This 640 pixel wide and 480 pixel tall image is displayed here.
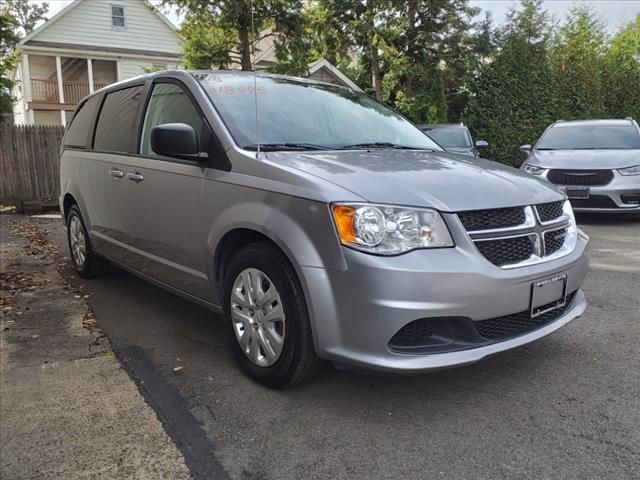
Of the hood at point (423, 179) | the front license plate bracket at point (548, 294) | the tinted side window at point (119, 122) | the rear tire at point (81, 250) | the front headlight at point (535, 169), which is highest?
the tinted side window at point (119, 122)

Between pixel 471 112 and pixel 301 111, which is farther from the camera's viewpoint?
pixel 471 112

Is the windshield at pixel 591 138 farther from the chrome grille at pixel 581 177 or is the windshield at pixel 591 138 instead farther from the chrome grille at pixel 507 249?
the chrome grille at pixel 507 249

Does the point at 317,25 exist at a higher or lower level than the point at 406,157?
higher

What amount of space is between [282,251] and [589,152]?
23.9 feet

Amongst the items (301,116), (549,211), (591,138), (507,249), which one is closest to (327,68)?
(591,138)

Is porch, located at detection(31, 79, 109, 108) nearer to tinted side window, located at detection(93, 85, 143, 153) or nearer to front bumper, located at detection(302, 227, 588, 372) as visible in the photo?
tinted side window, located at detection(93, 85, 143, 153)

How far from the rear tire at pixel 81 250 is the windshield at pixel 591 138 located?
717 cm

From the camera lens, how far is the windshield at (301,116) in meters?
3.38

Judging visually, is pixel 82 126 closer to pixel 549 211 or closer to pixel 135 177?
pixel 135 177

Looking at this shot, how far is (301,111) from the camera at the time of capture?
371 cm

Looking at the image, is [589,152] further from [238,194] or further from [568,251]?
[238,194]

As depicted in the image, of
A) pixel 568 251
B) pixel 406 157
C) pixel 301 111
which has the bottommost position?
pixel 568 251

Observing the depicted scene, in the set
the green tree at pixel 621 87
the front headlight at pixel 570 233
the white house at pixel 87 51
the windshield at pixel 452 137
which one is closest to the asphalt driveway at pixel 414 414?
the front headlight at pixel 570 233

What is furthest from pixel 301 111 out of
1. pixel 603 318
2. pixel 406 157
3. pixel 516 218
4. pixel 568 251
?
pixel 603 318
